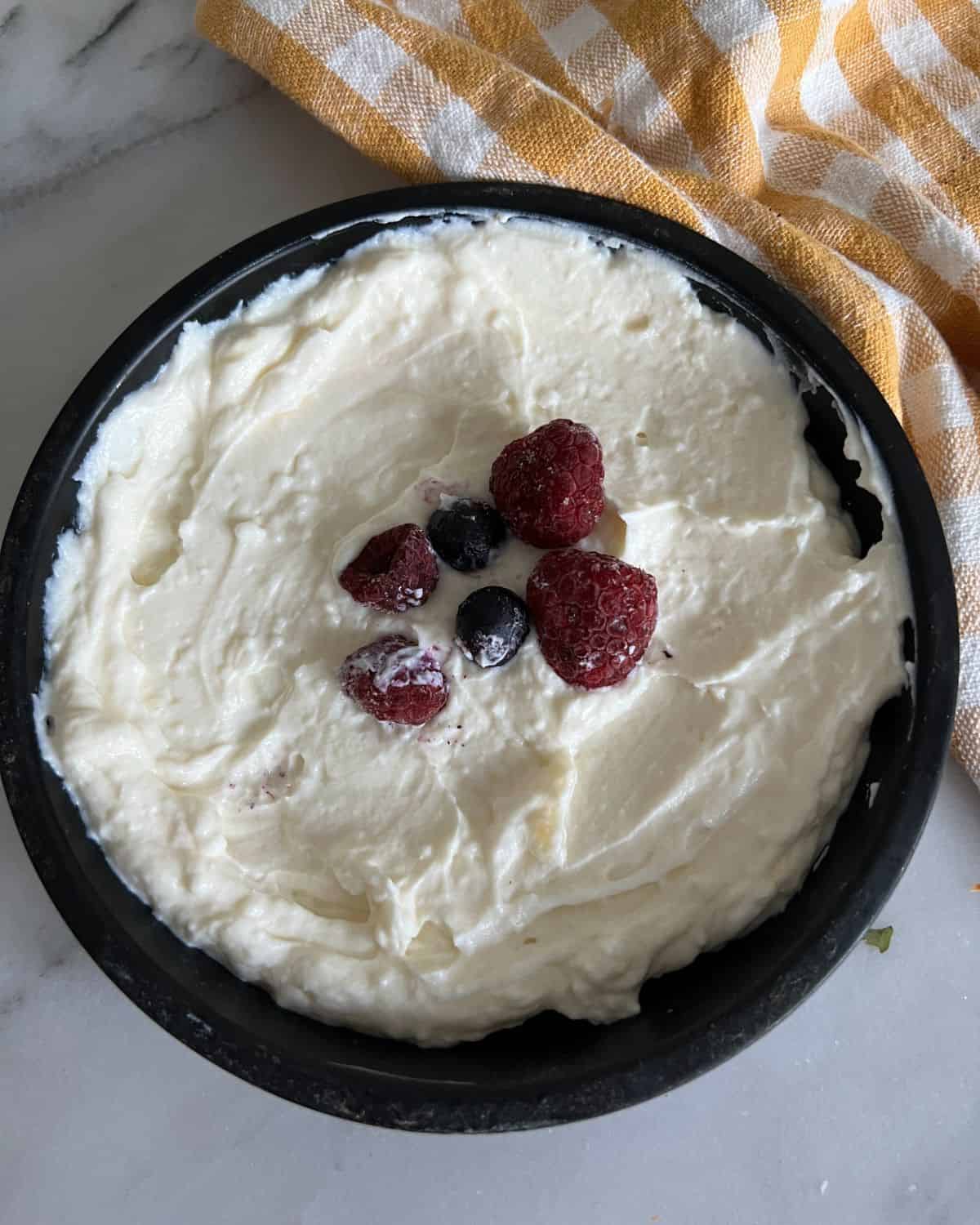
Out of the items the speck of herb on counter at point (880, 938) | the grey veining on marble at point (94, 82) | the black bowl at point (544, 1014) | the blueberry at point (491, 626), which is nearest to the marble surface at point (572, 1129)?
the speck of herb on counter at point (880, 938)

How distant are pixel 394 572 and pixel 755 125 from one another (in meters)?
1.01

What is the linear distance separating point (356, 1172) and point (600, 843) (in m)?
0.70

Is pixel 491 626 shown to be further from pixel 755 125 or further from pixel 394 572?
pixel 755 125

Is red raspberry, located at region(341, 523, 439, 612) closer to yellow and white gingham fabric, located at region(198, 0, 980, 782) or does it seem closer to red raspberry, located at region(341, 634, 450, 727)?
red raspberry, located at region(341, 634, 450, 727)

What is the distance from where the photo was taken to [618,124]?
1830mm

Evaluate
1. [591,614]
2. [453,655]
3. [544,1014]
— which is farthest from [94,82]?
[544,1014]

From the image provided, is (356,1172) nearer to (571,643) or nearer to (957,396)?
(571,643)

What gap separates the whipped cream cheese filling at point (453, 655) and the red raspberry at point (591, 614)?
54mm

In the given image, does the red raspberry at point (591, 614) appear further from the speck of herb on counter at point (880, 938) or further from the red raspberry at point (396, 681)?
the speck of herb on counter at point (880, 938)

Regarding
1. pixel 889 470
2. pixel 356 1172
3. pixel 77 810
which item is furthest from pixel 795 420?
pixel 356 1172

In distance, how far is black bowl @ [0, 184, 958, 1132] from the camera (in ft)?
4.41

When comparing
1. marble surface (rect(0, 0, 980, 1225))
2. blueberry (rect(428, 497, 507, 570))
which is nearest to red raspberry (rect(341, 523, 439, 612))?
blueberry (rect(428, 497, 507, 570))

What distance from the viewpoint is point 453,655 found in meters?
1.47

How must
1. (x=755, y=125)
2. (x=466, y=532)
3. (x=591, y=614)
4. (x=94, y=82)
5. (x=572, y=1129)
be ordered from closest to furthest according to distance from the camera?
(x=591, y=614) < (x=466, y=532) < (x=572, y=1129) < (x=755, y=125) < (x=94, y=82)
